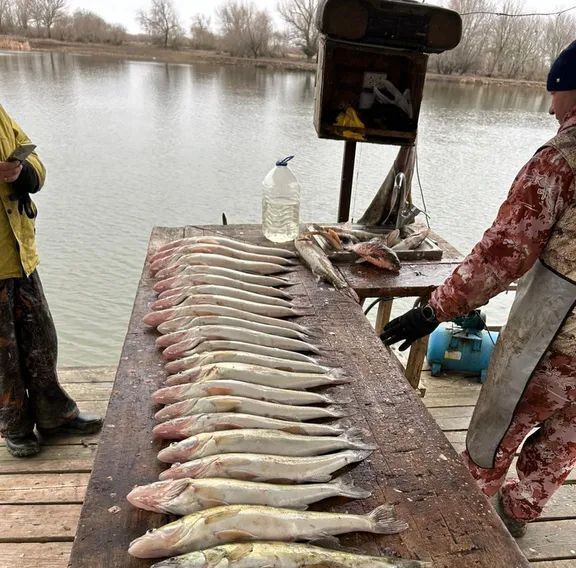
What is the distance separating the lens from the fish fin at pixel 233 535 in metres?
1.54

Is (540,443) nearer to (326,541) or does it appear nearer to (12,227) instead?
(326,541)

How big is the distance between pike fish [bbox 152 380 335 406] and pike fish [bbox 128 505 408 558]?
60 cm

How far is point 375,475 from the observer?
1.87 m

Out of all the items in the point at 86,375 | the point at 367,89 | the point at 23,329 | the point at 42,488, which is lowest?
the point at 86,375

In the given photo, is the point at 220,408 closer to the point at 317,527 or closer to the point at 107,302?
the point at 317,527

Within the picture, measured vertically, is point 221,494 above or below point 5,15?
below

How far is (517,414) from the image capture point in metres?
2.62

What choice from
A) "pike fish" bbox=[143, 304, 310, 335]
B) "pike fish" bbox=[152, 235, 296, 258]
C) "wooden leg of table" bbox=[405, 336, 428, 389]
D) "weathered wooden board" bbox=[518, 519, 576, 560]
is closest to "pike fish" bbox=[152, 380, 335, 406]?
"pike fish" bbox=[143, 304, 310, 335]

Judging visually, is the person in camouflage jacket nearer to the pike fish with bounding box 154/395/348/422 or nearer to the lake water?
the pike fish with bounding box 154/395/348/422

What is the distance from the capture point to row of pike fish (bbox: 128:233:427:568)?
5.00ft

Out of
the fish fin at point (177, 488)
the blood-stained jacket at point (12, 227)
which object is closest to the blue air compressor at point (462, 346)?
the blood-stained jacket at point (12, 227)

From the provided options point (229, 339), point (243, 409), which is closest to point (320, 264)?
point (229, 339)

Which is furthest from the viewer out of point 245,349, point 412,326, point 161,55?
point 161,55

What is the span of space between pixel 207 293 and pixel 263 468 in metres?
1.40
